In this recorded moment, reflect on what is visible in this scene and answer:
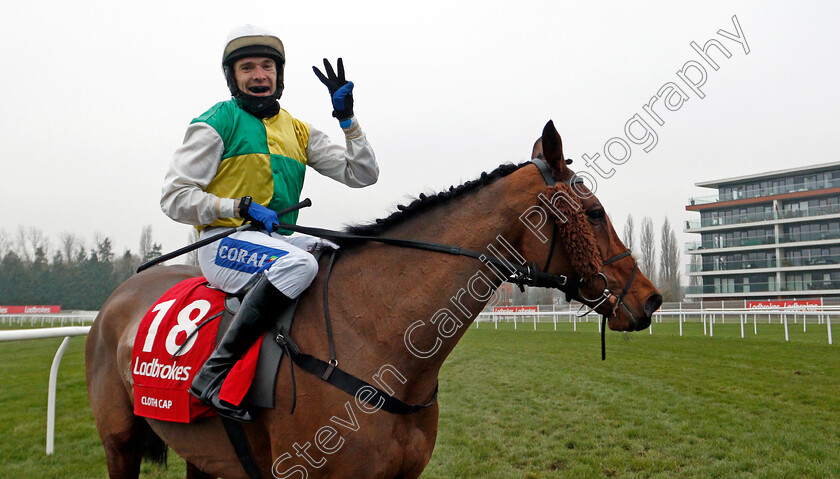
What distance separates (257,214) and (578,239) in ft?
4.98

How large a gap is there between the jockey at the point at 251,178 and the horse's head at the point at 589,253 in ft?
3.72

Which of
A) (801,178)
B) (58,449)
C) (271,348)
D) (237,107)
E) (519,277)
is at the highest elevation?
(801,178)

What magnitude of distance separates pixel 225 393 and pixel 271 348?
0.88 ft

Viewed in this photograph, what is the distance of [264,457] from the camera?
245cm

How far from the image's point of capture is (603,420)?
7.05 meters

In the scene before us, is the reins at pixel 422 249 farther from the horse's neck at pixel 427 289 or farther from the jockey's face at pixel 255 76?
the jockey's face at pixel 255 76

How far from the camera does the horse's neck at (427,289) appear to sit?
7.76ft

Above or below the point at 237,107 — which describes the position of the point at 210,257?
below

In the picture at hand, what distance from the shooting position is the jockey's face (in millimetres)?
2871

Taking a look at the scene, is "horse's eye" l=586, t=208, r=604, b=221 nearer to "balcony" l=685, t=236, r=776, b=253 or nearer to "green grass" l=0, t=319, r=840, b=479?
"green grass" l=0, t=319, r=840, b=479

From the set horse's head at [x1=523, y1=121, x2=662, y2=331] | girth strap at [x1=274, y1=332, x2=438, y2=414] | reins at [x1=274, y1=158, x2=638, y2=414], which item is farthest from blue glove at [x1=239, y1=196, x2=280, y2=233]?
horse's head at [x1=523, y1=121, x2=662, y2=331]

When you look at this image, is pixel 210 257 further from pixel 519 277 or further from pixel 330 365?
pixel 519 277

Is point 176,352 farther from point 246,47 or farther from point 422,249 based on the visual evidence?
point 246,47

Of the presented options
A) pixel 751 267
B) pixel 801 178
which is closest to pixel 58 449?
pixel 751 267
